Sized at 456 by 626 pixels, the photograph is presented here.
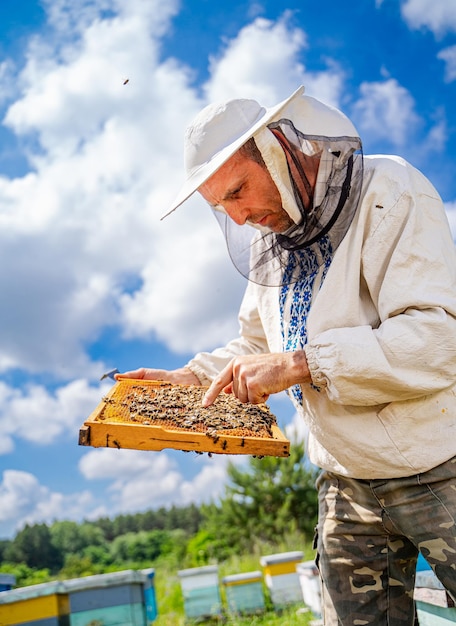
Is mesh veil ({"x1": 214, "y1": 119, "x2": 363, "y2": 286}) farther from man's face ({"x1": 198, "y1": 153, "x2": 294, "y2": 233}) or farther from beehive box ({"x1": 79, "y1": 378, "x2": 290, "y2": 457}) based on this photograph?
beehive box ({"x1": 79, "y1": 378, "x2": 290, "y2": 457})

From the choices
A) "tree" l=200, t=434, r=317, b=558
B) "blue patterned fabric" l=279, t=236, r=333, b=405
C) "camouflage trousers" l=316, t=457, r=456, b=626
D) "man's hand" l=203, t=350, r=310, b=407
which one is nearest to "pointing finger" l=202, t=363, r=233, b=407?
"man's hand" l=203, t=350, r=310, b=407

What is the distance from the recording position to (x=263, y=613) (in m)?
8.12

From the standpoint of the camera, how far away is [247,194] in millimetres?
2291

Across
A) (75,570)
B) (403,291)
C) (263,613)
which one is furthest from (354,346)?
(75,570)

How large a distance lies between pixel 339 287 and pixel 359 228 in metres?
0.23

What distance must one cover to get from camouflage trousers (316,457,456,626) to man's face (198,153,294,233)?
3.47 feet

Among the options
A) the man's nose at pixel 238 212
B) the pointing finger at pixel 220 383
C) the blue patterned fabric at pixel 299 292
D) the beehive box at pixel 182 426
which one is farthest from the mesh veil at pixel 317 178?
the beehive box at pixel 182 426

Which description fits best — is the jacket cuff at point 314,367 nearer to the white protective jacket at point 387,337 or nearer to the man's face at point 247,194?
the white protective jacket at point 387,337

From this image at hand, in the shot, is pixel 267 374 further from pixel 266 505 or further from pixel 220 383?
pixel 266 505

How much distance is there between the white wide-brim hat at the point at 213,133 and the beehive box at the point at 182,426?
78 centimetres

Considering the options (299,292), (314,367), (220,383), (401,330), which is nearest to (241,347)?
(299,292)

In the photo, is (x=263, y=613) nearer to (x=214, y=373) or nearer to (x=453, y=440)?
(x=214, y=373)

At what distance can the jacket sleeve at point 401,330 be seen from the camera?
1.89 meters

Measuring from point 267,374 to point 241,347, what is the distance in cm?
101
